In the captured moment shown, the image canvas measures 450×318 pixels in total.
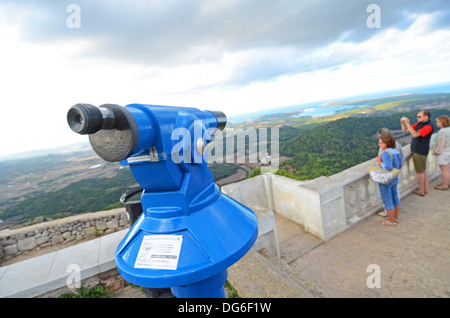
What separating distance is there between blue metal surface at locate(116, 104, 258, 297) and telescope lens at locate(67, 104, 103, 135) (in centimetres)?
14

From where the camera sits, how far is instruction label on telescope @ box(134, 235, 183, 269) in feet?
2.81

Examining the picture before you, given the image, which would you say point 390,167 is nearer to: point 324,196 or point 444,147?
point 324,196

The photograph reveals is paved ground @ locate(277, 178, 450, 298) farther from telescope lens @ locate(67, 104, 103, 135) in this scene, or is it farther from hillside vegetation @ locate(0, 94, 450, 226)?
telescope lens @ locate(67, 104, 103, 135)

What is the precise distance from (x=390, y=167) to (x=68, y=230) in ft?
28.1

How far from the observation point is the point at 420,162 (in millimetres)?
4625

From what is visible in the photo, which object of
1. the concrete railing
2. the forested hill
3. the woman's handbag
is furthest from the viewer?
the forested hill

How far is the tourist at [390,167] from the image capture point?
11.6 feet

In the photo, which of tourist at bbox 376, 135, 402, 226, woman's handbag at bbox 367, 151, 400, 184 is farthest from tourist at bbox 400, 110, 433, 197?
woman's handbag at bbox 367, 151, 400, 184

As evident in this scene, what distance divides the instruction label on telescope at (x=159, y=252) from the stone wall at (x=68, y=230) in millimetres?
6296

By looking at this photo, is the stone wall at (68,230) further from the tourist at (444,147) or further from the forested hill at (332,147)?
the tourist at (444,147)

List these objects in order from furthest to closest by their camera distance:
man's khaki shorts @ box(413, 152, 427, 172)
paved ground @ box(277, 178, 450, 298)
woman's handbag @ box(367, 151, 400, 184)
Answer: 1. man's khaki shorts @ box(413, 152, 427, 172)
2. woman's handbag @ box(367, 151, 400, 184)
3. paved ground @ box(277, 178, 450, 298)

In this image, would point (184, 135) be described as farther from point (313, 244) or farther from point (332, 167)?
point (332, 167)

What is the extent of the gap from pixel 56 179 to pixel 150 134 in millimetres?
24130

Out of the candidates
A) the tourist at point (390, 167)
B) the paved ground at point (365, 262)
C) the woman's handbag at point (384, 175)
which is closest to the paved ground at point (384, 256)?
the paved ground at point (365, 262)
